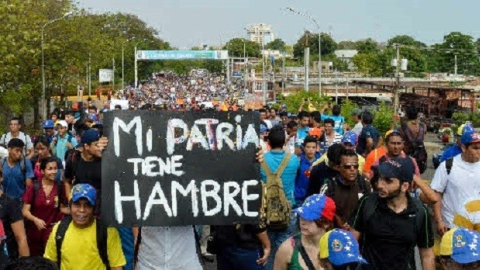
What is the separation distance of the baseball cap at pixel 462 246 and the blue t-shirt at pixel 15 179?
236 inches

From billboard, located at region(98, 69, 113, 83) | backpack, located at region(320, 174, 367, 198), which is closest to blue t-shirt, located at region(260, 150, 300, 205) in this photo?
backpack, located at region(320, 174, 367, 198)

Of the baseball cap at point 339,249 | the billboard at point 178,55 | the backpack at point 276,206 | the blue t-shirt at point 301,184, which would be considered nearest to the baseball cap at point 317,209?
the baseball cap at point 339,249

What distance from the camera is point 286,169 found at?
26.4ft

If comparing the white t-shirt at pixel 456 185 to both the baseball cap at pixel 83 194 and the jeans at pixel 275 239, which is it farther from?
the baseball cap at pixel 83 194

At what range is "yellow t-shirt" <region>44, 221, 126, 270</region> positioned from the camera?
5.48 m

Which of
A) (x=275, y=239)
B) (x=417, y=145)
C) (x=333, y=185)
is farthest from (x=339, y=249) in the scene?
(x=417, y=145)

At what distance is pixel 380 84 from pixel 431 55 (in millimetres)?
58266

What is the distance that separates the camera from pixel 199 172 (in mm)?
5465

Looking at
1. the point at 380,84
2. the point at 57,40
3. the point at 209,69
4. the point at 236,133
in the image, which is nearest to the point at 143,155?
the point at 236,133

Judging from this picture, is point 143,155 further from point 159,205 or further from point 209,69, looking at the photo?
point 209,69

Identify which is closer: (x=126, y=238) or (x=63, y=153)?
(x=126, y=238)

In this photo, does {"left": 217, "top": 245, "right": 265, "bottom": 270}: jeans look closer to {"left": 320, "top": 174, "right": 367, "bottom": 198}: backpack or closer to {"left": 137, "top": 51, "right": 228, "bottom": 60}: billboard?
{"left": 320, "top": 174, "right": 367, "bottom": 198}: backpack

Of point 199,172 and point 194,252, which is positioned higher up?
point 199,172

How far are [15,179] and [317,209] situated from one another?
16.6 feet
